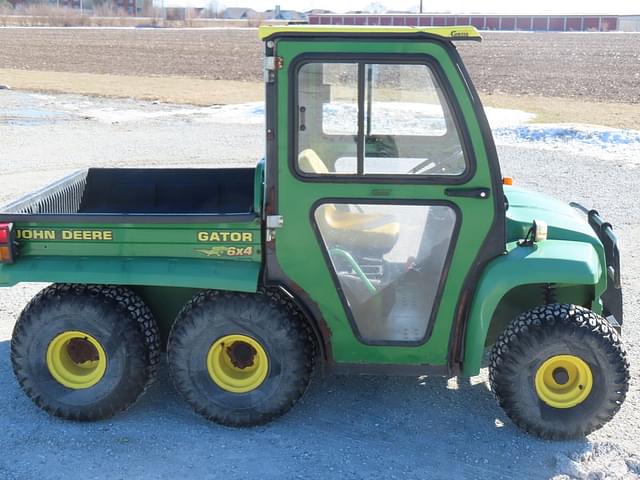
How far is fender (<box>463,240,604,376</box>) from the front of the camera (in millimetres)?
4051

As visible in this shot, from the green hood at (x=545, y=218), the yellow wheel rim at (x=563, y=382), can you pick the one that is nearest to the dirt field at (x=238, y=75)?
the green hood at (x=545, y=218)

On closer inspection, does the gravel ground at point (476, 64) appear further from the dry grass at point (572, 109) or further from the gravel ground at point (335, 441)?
the gravel ground at point (335, 441)

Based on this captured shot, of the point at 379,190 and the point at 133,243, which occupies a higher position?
the point at 379,190

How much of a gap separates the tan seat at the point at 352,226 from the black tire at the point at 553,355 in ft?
2.75

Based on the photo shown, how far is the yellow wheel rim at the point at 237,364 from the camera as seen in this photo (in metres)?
4.29

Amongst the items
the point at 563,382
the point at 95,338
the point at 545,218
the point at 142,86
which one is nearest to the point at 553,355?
the point at 563,382

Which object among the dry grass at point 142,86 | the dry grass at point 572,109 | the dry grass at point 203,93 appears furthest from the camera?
the dry grass at point 142,86

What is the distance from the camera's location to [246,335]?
4.23m

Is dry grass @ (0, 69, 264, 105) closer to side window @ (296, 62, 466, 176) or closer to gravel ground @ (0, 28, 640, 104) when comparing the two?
gravel ground @ (0, 28, 640, 104)

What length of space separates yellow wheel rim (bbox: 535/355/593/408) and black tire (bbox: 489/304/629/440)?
20 mm

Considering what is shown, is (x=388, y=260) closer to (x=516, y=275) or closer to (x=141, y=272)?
(x=516, y=275)

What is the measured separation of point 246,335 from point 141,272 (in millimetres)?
655

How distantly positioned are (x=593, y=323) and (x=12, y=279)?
3.10m

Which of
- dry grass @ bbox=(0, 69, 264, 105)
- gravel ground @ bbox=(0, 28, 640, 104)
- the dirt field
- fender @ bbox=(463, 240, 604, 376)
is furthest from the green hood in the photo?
gravel ground @ bbox=(0, 28, 640, 104)
